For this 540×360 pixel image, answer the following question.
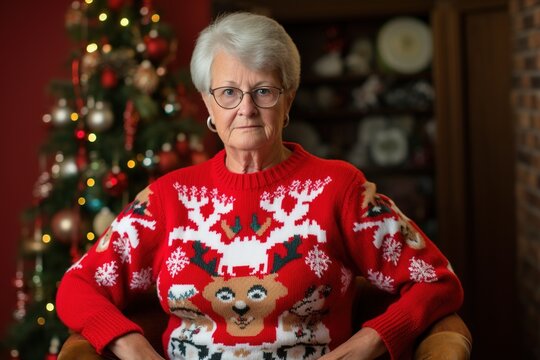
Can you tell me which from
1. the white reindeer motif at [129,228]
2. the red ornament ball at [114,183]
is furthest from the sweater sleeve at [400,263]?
the red ornament ball at [114,183]

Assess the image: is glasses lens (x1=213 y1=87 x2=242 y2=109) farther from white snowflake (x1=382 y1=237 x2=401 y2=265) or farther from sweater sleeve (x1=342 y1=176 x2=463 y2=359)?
white snowflake (x1=382 y1=237 x2=401 y2=265)

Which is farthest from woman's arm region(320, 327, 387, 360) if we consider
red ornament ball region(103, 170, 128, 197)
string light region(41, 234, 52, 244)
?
string light region(41, 234, 52, 244)

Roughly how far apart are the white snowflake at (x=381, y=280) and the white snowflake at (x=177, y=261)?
45 cm

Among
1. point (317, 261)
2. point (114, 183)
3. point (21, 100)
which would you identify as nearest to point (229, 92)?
point (317, 261)

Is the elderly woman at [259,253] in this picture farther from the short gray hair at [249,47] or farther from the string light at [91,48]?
the string light at [91,48]

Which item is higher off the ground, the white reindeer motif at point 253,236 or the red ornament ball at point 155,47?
the red ornament ball at point 155,47

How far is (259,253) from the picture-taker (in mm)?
2080

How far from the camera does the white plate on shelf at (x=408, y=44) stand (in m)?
5.10

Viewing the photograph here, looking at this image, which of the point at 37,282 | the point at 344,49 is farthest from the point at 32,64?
the point at 344,49

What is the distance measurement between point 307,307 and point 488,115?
2.95m

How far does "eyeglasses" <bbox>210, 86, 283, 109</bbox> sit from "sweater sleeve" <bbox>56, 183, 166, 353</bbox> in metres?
0.31

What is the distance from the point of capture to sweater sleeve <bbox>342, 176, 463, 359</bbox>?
204 centimetres

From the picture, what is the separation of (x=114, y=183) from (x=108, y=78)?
438mm

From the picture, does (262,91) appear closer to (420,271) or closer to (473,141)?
(420,271)
